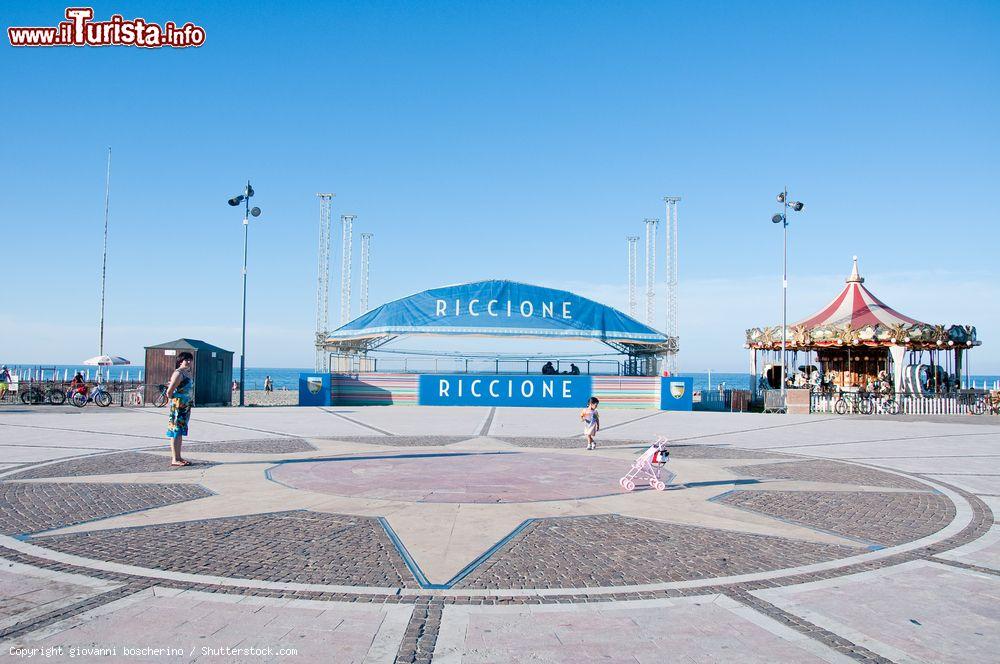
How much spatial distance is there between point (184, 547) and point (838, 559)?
610 centimetres

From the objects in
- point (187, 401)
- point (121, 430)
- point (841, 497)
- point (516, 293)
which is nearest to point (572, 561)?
point (841, 497)

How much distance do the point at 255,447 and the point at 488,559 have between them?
378 inches

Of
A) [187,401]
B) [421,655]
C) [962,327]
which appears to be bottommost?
[421,655]

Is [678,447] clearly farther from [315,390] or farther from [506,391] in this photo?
[315,390]

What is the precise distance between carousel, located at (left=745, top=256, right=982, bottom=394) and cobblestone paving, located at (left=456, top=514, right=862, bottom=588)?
31836mm

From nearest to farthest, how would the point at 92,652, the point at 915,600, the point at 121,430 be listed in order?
the point at 92,652, the point at 915,600, the point at 121,430

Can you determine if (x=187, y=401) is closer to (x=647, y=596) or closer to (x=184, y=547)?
(x=184, y=547)

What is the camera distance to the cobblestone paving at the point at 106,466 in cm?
1087

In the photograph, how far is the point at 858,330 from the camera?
35719mm

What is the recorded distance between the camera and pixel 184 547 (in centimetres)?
672

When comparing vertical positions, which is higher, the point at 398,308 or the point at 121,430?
the point at 398,308

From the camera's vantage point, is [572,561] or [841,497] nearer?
[572,561]

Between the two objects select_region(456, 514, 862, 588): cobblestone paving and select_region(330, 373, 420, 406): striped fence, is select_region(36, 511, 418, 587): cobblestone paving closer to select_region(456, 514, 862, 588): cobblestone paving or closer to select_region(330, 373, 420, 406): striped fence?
select_region(456, 514, 862, 588): cobblestone paving

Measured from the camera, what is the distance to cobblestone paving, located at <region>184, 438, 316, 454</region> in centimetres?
1405
